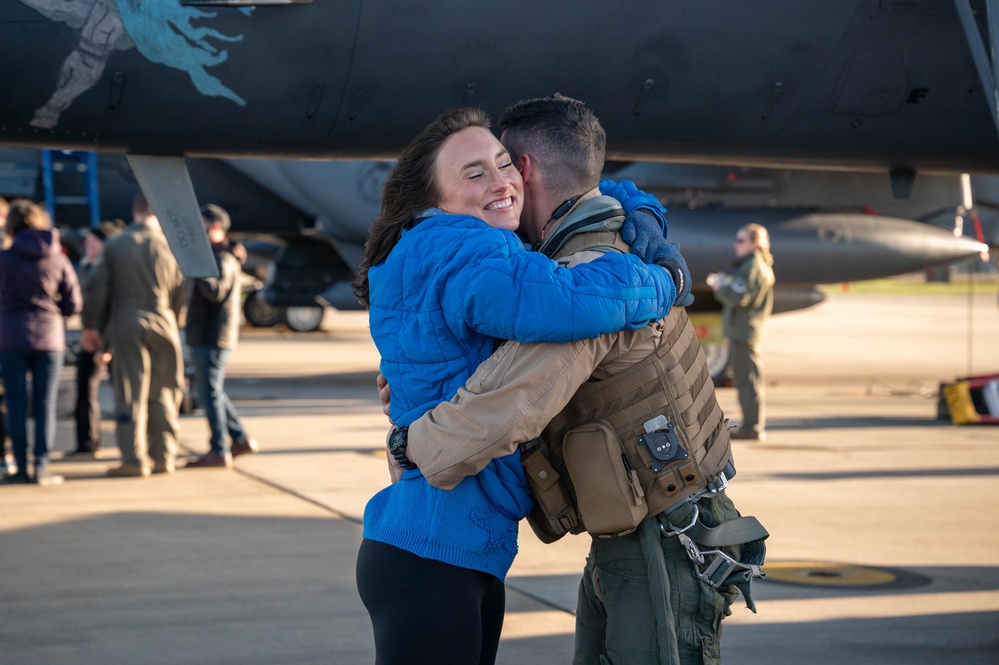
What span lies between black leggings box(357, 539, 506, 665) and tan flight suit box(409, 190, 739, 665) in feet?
0.58

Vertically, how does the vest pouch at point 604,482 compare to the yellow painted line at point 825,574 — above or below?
above

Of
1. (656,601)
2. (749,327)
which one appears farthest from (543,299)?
(749,327)

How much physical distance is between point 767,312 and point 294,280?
353 inches

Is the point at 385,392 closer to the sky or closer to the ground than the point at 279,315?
closer to the sky

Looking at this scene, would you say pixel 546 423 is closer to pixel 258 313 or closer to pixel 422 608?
pixel 422 608

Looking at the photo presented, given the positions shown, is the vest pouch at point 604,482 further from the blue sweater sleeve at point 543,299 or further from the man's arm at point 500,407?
the blue sweater sleeve at point 543,299

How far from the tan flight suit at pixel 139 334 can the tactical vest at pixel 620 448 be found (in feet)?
19.9

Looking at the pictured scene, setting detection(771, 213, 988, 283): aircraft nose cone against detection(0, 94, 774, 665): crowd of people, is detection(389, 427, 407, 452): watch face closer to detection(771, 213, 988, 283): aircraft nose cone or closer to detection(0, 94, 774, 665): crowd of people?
detection(0, 94, 774, 665): crowd of people

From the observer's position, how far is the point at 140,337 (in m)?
8.12

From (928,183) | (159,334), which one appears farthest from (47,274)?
(928,183)

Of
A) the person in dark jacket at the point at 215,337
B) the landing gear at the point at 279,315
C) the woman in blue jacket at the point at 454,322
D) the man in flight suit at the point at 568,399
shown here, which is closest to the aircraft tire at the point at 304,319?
the landing gear at the point at 279,315

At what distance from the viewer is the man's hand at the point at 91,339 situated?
328 inches

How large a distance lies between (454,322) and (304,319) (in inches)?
753

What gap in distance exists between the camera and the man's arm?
87.4 inches
